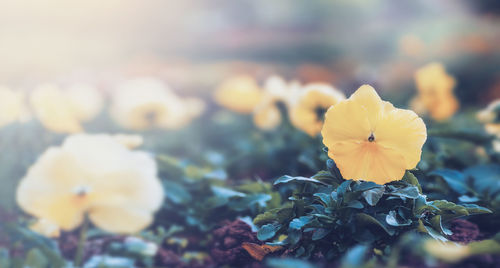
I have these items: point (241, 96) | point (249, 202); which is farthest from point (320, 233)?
point (241, 96)

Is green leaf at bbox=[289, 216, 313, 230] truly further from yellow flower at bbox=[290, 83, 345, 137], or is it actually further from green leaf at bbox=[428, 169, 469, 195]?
yellow flower at bbox=[290, 83, 345, 137]

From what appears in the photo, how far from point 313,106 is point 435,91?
836mm

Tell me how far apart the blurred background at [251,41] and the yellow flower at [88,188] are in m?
1.89

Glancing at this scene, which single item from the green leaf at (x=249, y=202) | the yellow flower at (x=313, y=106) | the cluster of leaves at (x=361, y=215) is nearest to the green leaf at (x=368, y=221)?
the cluster of leaves at (x=361, y=215)

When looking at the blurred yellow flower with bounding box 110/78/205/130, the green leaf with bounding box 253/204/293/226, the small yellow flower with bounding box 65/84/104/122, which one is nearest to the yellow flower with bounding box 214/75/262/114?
the blurred yellow flower with bounding box 110/78/205/130

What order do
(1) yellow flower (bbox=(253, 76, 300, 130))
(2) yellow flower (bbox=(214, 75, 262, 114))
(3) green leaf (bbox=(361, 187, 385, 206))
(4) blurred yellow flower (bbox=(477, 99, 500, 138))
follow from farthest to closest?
(2) yellow flower (bbox=(214, 75, 262, 114)) < (1) yellow flower (bbox=(253, 76, 300, 130)) < (4) blurred yellow flower (bbox=(477, 99, 500, 138)) < (3) green leaf (bbox=(361, 187, 385, 206))

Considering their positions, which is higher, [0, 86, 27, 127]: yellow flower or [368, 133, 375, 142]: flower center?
[368, 133, 375, 142]: flower center

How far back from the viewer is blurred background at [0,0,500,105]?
11.3 ft

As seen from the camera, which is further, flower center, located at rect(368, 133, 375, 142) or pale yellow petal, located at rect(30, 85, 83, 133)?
pale yellow petal, located at rect(30, 85, 83, 133)

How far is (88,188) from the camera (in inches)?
35.5

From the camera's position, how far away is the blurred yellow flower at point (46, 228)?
1029 mm

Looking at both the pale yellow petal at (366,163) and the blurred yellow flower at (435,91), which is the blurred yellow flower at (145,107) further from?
the pale yellow petal at (366,163)

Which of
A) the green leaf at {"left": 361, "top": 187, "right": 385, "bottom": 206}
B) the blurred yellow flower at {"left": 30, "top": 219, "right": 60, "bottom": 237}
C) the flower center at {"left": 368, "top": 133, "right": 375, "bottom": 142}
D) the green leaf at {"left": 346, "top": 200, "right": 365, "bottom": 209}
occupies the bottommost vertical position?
the blurred yellow flower at {"left": 30, "top": 219, "right": 60, "bottom": 237}

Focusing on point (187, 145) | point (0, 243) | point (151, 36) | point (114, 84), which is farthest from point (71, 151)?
point (151, 36)
